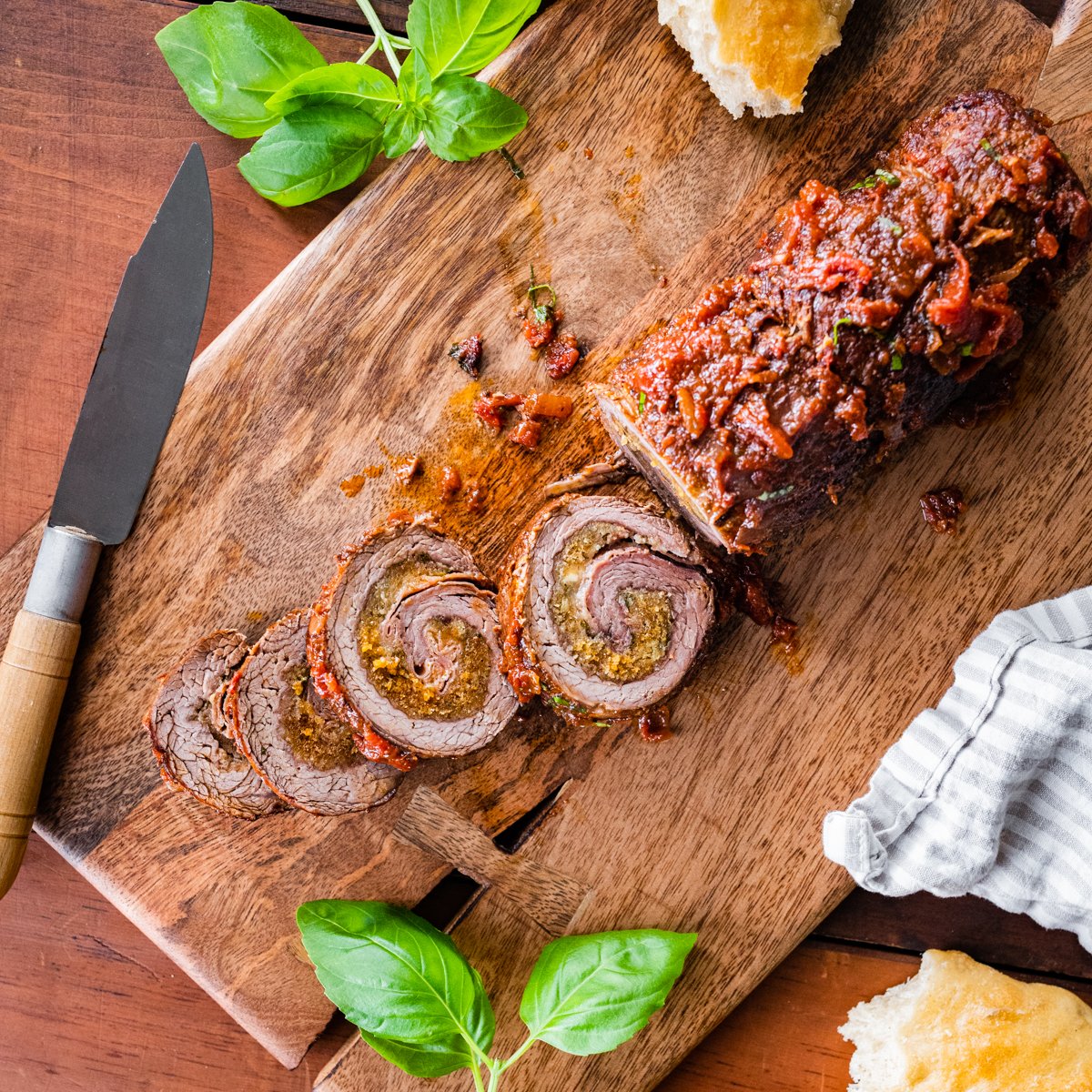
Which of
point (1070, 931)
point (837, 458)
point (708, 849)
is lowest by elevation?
point (1070, 931)

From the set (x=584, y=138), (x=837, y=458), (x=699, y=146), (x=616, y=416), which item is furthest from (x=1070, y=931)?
(x=584, y=138)

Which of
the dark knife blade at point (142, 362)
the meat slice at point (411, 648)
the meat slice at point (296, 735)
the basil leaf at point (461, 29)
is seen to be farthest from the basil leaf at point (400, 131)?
the meat slice at point (296, 735)

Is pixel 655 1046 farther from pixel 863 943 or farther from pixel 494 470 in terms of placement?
pixel 494 470

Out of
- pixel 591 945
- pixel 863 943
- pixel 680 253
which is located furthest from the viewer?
pixel 863 943

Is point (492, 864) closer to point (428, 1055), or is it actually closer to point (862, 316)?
point (428, 1055)

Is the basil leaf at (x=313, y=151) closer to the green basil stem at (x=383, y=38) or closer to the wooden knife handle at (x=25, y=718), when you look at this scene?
the green basil stem at (x=383, y=38)

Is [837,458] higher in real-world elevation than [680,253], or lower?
lower

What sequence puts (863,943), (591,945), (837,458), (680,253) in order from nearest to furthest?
(837,458)
(591,945)
(680,253)
(863,943)

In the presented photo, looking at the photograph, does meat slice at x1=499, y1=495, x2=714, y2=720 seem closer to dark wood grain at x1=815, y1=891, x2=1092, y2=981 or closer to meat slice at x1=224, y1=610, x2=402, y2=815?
meat slice at x1=224, y1=610, x2=402, y2=815
